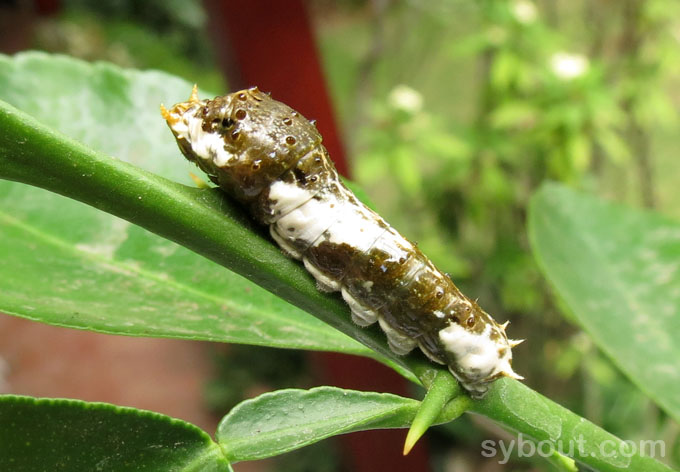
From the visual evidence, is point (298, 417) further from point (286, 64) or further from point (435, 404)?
point (286, 64)

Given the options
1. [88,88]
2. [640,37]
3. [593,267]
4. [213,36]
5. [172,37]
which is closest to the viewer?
[88,88]

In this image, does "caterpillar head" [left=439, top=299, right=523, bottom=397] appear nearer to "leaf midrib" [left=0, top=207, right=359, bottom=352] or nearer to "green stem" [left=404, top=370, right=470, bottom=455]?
"green stem" [left=404, top=370, right=470, bottom=455]

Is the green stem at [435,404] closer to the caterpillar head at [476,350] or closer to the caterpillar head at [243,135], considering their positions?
the caterpillar head at [476,350]

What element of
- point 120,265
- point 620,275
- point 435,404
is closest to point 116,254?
point 120,265

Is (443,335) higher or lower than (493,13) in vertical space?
lower

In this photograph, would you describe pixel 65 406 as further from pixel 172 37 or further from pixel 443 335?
pixel 172 37

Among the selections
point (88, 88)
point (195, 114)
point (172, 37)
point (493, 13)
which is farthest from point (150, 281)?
point (172, 37)
